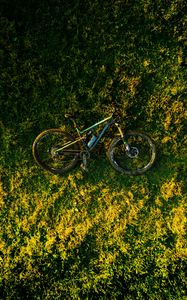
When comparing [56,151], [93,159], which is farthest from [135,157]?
[56,151]

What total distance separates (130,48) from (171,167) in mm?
2981

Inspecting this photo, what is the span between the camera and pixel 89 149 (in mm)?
7914

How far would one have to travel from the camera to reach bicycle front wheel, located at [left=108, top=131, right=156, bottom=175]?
8031 millimetres

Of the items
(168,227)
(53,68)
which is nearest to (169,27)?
(53,68)

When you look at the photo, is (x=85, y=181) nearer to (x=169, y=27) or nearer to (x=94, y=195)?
(x=94, y=195)

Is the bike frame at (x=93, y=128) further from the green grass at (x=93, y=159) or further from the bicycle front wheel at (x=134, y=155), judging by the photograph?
the green grass at (x=93, y=159)

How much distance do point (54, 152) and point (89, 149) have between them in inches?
32.8

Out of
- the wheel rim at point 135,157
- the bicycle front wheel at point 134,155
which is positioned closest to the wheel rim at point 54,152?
the bicycle front wheel at point 134,155

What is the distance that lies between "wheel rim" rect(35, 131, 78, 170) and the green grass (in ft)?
0.92

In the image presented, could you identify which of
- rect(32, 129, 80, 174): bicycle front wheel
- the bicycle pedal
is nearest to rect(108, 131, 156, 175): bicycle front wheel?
the bicycle pedal

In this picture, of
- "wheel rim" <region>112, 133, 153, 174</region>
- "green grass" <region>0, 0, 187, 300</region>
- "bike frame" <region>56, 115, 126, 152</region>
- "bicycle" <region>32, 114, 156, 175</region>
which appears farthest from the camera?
"wheel rim" <region>112, 133, 153, 174</region>

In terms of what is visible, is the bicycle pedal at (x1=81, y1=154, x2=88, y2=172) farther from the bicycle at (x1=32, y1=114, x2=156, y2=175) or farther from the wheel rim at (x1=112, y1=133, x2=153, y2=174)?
the wheel rim at (x1=112, y1=133, x2=153, y2=174)

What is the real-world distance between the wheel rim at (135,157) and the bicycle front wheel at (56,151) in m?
1.03

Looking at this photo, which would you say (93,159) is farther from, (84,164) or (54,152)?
(54,152)
